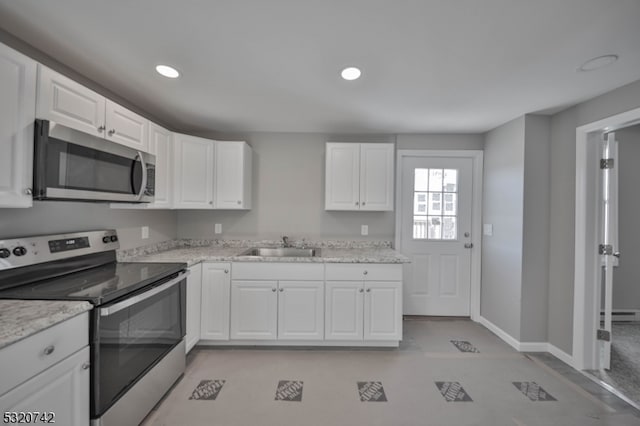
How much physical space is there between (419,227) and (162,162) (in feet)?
9.59

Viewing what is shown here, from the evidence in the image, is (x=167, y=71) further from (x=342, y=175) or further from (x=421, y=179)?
(x=421, y=179)

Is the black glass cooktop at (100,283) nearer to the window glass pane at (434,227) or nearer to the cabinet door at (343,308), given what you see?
the cabinet door at (343,308)

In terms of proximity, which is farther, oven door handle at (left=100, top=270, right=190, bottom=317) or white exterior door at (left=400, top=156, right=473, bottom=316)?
white exterior door at (left=400, top=156, right=473, bottom=316)

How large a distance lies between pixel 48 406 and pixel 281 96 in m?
2.27

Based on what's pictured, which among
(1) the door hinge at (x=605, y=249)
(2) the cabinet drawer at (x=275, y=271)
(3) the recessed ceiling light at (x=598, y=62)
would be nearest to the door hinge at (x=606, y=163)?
(1) the door hinge at (x=605, y=249)

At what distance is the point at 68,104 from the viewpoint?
1.53 meters

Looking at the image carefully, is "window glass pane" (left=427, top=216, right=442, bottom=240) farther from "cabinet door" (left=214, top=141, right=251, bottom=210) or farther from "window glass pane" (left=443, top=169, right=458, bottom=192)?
"cabinet door" (left=214, top=141, right=251, bottom=210)

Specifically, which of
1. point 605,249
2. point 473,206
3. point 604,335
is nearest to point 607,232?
point 605,249

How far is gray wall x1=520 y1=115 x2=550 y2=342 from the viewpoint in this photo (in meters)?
2.65

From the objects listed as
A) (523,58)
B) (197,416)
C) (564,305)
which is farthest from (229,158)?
(564,305)

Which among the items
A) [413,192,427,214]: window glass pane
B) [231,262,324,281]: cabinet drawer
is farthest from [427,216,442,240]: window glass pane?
[231,262,324,281]: cabinet drawer

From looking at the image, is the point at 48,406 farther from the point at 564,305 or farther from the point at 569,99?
the point at 569,99

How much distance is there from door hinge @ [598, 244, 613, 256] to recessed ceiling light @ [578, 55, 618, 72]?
146 cm

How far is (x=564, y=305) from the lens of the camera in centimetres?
250
